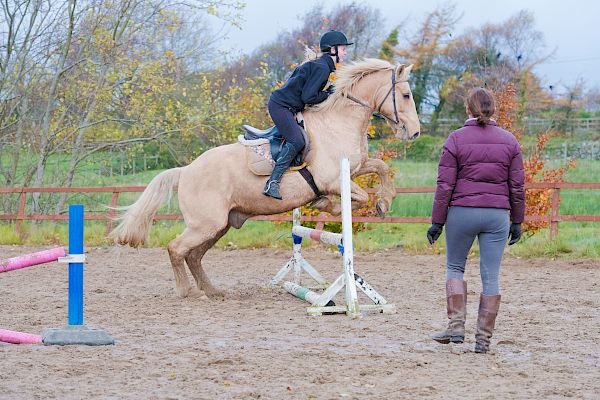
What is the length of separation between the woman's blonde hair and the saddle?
2.58 m

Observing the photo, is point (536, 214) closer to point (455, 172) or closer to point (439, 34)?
point (455, 172)

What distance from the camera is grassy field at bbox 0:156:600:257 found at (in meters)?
12.8

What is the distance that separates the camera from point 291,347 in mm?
5914

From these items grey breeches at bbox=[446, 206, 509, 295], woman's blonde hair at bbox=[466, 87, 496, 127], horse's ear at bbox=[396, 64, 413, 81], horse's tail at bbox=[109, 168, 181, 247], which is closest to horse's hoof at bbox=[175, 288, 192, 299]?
horse's tail at bbox=[109, 168, 181, 247]

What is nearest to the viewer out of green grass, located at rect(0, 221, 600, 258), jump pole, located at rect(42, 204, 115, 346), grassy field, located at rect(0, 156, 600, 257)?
jump pole, located at rect(42, 204, 115, 346)

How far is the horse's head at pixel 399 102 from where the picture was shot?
8.32 m

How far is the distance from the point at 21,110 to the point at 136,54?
279cm

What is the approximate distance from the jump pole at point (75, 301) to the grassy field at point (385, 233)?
526 cm

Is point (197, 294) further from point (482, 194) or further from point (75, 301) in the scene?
point (482, 194)

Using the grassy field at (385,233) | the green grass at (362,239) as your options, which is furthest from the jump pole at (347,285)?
the green grass at (362,239)

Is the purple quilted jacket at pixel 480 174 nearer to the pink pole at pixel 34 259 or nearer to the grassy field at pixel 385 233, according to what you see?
the pink pole at pixel 34 259

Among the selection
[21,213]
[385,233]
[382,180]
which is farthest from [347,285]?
[21,213]

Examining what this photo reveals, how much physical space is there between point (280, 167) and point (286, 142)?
25 cm

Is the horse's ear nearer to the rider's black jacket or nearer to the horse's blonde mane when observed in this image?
the horse's blonde mane
